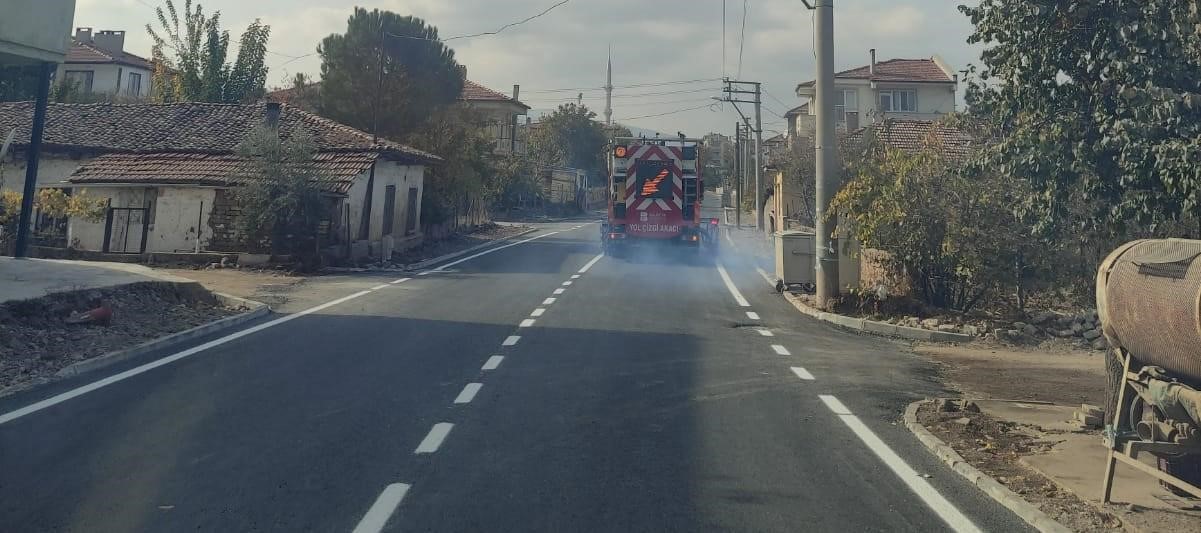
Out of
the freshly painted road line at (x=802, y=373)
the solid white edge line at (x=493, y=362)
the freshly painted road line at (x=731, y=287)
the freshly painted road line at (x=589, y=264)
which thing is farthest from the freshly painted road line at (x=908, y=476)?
the freshly painted road line at (x=589, y=264)

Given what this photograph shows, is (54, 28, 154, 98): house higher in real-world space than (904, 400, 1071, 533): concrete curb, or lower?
higher

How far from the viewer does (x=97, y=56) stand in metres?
60.9

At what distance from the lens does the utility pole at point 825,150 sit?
16.1 metres

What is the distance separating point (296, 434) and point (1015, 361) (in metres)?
8.98

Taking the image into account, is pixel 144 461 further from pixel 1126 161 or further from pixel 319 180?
pixel 319 180

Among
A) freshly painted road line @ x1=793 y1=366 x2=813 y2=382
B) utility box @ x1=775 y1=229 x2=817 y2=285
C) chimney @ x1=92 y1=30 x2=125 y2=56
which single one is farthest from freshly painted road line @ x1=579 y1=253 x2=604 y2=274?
chimney @ x1=92 y1=30 x2=125 y2=56

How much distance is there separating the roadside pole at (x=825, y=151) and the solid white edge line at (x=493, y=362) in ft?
24.5

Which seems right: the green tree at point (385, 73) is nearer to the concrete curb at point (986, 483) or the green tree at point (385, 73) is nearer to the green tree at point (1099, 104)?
the green tree at point (1099, 104)

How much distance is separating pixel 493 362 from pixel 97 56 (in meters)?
62.0

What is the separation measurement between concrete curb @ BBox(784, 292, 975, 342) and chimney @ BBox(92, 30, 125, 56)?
6693cm

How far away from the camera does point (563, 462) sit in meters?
6.22

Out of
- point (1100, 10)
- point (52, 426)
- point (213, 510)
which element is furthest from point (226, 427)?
point (1100, 10)

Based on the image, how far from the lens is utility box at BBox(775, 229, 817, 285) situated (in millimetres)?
18906

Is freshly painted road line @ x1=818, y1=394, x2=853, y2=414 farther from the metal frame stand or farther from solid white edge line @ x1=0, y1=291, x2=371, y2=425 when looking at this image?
solid white edge line @ x1=0, y1=291, x2=371, y2=425
